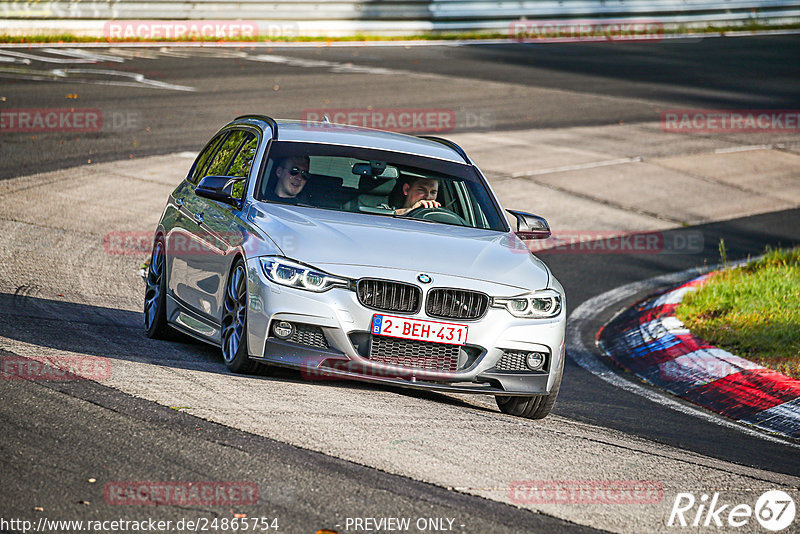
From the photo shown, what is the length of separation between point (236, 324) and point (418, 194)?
6.01ft

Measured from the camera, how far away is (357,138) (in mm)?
8672

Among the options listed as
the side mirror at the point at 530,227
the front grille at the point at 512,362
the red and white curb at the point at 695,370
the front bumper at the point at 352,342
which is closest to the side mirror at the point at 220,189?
the front bumper at the point at 352,342

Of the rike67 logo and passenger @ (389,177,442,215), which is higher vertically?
passenger @ (389,177,442,215)

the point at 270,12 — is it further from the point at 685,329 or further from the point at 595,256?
the point at 685,329

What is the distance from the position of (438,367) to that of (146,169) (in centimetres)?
991

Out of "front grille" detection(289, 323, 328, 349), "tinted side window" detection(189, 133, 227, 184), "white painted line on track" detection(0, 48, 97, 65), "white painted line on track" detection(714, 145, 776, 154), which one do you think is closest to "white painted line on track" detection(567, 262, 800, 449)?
"front grille" detection(289, 323, 328, 349)

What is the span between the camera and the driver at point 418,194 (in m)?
Result: 8.28

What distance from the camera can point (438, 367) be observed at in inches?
274

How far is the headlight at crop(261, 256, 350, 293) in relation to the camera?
6.84 metres

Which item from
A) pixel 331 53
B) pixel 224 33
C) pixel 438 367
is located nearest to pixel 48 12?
pixel 224 33

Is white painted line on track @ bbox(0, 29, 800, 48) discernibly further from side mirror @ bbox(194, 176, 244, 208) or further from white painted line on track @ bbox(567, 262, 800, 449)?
side mirror @ bbox(194, 176, 244, 208)

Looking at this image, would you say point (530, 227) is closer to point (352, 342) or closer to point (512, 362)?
point (512, 362)

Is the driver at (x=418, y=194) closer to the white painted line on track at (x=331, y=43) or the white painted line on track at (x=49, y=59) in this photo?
the white painted line on track at (x=49, y=59)

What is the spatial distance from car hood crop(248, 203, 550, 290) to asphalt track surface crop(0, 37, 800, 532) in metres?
0.98
